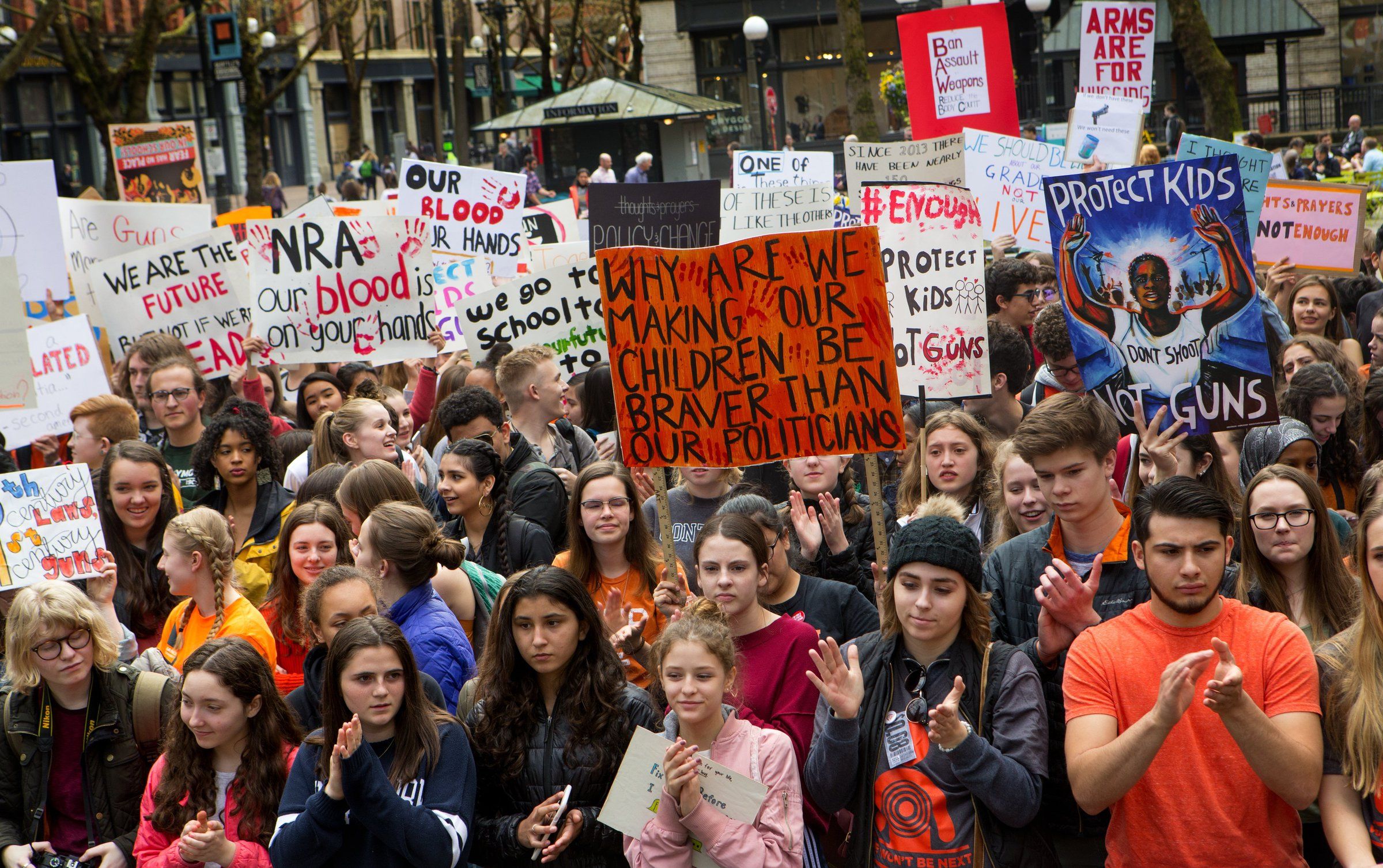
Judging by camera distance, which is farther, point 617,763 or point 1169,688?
point 617,763

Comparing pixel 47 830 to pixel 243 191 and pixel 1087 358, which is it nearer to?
pixel 1087 358

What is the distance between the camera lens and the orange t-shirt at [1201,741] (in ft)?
11.8

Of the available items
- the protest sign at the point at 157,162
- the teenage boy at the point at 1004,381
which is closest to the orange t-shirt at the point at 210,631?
the teenage boy at the point at 1004,381

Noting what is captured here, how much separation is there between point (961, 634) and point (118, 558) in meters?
3.95

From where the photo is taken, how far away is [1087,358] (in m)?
5.80

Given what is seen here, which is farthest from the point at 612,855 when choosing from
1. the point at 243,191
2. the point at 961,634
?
the point at 243,191

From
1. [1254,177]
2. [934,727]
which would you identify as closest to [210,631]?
[934,727]

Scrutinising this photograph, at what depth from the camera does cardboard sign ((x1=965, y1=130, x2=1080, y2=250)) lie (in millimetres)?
10930

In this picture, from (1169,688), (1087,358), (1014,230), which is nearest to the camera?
(1169,688)

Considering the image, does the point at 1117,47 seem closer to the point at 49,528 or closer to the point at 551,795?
the point at 49,528

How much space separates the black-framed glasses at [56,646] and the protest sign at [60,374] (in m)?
3.98

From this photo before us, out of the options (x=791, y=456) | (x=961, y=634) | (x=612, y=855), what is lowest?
(x=612, y=855)

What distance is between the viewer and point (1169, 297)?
5.61m

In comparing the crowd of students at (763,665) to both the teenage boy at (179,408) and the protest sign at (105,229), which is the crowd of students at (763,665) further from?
the protest sign at (105,229)
